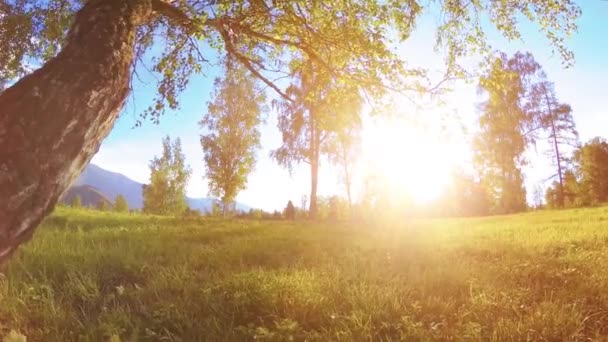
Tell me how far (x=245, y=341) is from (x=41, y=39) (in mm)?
8718

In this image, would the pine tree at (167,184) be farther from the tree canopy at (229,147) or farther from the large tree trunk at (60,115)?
the large tree trunk at (60,115)

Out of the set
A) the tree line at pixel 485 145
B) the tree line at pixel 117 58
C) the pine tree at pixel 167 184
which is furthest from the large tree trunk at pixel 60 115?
the pine tree at pixel 167 184

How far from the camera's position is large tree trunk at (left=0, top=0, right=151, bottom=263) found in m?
3.30

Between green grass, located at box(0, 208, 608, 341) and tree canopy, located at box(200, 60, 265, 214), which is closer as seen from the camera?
green grass, located at box(0, 208, 608, 341)

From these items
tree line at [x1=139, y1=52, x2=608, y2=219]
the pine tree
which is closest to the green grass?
tree line at [x1=139, y1=52, x2=608, y2=219]

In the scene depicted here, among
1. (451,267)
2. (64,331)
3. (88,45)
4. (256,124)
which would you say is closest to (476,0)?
(451,267)

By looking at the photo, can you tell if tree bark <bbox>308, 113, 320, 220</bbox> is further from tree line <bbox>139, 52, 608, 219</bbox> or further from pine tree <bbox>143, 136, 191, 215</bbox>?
pine tree <bbox>143, 136, 191, 215</bbox>

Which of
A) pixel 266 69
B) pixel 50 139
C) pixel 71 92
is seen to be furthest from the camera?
pixel 266 69

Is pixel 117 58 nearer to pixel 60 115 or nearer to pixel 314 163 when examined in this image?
pixel 60 115

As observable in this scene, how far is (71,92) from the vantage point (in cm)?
377

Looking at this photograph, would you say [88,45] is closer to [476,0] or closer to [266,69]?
[266,69]

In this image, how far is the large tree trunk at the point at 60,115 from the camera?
3.30m

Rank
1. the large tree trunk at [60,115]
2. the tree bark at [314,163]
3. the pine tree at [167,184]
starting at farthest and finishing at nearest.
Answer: the pine tree at [167,184], the tree bark at [314,163], the large tree trunk at [60,115]

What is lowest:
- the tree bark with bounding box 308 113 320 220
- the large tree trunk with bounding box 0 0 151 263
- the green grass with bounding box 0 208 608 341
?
the green grass with bounding box 0 208 608 341
